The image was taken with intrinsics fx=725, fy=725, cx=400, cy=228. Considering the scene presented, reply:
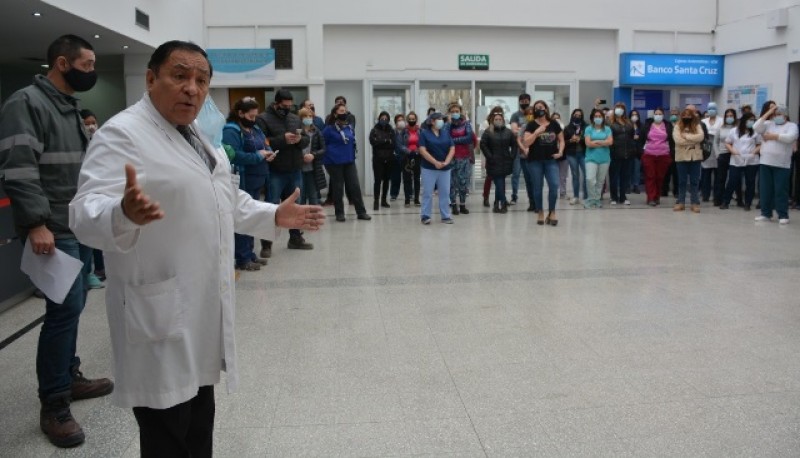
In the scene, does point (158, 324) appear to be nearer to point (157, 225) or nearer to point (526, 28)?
point (157, 225)

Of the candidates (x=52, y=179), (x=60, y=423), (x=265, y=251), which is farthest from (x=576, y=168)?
(x=60, y=423)

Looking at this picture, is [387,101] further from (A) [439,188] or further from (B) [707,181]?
(B) [707,181]

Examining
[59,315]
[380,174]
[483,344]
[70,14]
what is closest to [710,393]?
[483,344]

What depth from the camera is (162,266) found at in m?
2.28

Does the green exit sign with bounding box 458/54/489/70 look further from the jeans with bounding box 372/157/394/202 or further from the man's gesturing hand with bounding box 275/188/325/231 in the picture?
the man's gesturing hand with bounding box 275/188/325/231

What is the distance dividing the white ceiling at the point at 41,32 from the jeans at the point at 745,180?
33.1ft

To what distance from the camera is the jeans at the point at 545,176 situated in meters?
10.7

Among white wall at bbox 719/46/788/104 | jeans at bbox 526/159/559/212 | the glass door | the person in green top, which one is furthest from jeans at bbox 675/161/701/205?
the glass door

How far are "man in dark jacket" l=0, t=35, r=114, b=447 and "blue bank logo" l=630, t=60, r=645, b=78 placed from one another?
47.4 ft

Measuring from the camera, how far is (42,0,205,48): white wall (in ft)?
29.6

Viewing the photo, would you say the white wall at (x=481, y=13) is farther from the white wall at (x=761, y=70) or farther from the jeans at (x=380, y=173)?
the jeans at (x=380, y=173)

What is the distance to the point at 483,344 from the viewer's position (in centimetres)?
486

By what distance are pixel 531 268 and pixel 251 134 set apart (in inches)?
129

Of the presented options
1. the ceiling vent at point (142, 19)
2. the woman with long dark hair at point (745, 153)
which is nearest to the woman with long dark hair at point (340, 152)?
the ceiling vent at point (142, 19)
